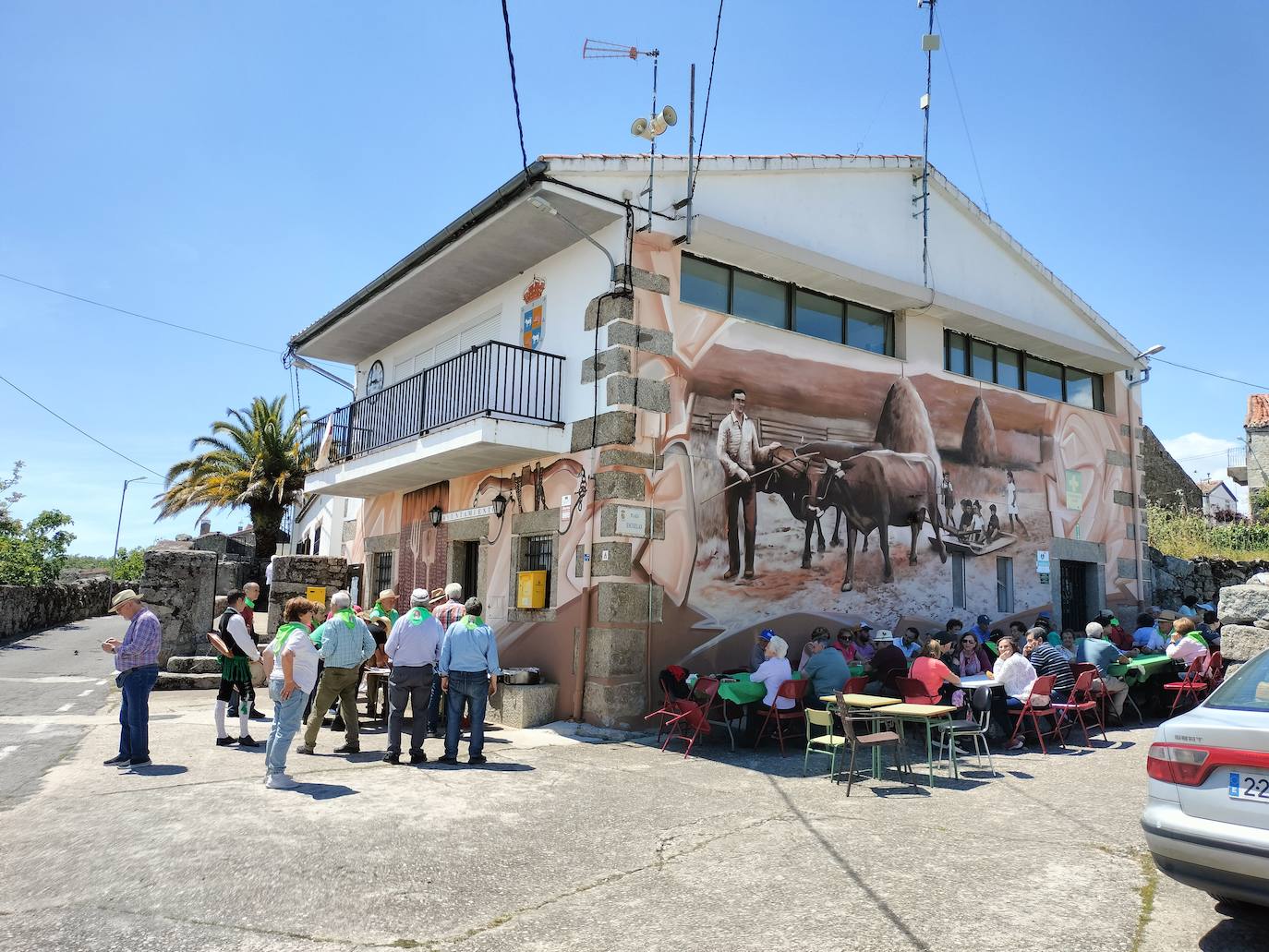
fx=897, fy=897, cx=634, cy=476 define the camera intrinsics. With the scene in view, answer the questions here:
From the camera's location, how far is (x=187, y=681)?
1335 centimetres

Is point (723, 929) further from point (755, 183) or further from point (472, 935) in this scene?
point (755, 183)

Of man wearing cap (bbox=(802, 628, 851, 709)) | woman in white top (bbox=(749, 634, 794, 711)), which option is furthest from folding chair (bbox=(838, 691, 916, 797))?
woman in white top (bbox=(749, 634, 794, 711))

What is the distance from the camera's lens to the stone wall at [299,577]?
14414mm

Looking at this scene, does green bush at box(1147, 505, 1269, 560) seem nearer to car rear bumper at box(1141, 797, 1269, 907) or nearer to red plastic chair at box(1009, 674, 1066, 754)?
red plastic chair at box(1009, 674, 1066, 754)

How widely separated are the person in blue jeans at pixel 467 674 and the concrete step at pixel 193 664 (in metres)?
6.93

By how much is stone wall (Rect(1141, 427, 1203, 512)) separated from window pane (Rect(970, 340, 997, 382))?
14.8 metres

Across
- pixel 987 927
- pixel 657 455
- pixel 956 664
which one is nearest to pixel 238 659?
pixel 657 455

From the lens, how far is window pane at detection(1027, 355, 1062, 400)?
16.1m

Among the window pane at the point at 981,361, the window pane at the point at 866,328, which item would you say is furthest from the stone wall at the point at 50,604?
the window pane at the point at 981,361

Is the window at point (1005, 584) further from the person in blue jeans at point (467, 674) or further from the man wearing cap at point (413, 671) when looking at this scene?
the man wearing cap at point (413, 671)

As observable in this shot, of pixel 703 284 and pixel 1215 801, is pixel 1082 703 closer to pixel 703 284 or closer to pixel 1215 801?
pixel 1215 801

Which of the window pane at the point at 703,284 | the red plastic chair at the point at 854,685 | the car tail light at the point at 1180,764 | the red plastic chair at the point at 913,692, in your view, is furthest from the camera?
the window pane at the point at 703,284

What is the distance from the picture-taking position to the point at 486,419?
10.9 m

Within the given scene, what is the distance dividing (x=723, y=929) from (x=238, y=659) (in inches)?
248
